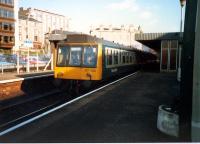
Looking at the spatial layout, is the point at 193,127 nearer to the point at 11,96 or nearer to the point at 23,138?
the point at 23,138

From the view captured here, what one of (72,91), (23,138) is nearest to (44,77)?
(72,91)

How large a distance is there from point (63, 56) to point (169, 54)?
55.0ft

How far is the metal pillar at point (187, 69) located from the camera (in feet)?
25.5

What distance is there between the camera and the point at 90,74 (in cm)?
1552

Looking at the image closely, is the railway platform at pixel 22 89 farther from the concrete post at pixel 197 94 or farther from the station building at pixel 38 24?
the station building at pixel 38 24

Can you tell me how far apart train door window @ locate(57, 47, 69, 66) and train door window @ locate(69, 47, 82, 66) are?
28cm

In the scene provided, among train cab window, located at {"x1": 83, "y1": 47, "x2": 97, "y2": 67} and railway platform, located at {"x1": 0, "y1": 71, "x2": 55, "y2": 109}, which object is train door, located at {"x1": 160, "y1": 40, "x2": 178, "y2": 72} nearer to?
railway platform, located at {"x1": 0, "y1": 71, "x2": 55, "y2": 109}

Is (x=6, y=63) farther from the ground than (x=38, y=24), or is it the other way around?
(x=38, y=24)

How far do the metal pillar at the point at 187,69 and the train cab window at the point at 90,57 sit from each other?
7.92 m

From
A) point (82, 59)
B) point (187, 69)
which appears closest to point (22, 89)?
point (82, 59)

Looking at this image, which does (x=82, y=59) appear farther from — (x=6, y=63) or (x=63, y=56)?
(x=6, y=63)

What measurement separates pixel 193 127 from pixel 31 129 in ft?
13.3

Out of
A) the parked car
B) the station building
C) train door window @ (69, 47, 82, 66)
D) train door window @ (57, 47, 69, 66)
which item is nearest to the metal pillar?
train door window @ (69, 47, 82, 66)

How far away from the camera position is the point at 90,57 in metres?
15.7
